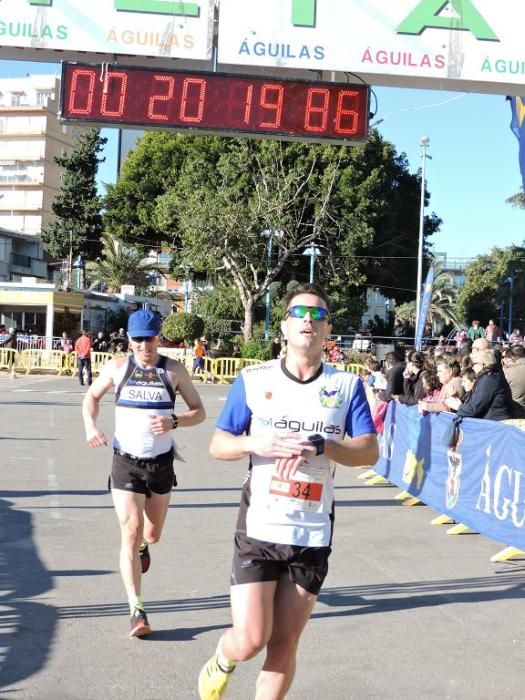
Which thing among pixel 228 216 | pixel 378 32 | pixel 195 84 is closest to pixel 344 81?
pixel 378 32

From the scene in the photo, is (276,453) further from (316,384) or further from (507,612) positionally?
(507,612)

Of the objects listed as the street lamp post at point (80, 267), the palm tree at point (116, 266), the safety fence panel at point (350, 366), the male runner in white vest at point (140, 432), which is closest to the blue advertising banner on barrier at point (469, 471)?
the male runner in white vest at point (140, 432)

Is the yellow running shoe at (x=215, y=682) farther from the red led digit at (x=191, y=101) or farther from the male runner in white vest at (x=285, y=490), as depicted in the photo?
the red led digit at (x=191, y=101)

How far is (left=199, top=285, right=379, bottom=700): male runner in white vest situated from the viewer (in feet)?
11.9

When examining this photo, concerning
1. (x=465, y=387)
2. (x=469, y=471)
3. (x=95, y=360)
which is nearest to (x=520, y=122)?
(x=465, y=387)

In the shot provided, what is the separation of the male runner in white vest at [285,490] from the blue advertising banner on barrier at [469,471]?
13.8ft

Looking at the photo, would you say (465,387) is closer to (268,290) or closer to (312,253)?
(312,253)

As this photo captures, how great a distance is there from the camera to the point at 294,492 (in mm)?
3666

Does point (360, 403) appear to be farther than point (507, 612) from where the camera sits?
No

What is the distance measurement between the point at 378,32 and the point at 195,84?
244cm

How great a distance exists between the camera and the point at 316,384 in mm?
3727

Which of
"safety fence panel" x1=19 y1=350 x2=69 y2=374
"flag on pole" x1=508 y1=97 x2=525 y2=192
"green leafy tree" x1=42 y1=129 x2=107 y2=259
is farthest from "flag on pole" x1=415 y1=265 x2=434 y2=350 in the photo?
"green leafy tree" x1=42 y1=129 x2=107 y2=259

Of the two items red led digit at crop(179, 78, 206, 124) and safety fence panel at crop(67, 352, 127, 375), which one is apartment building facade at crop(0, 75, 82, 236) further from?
red led digit at crop(179, 78, 206, 124)

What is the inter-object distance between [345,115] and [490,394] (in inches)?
160
